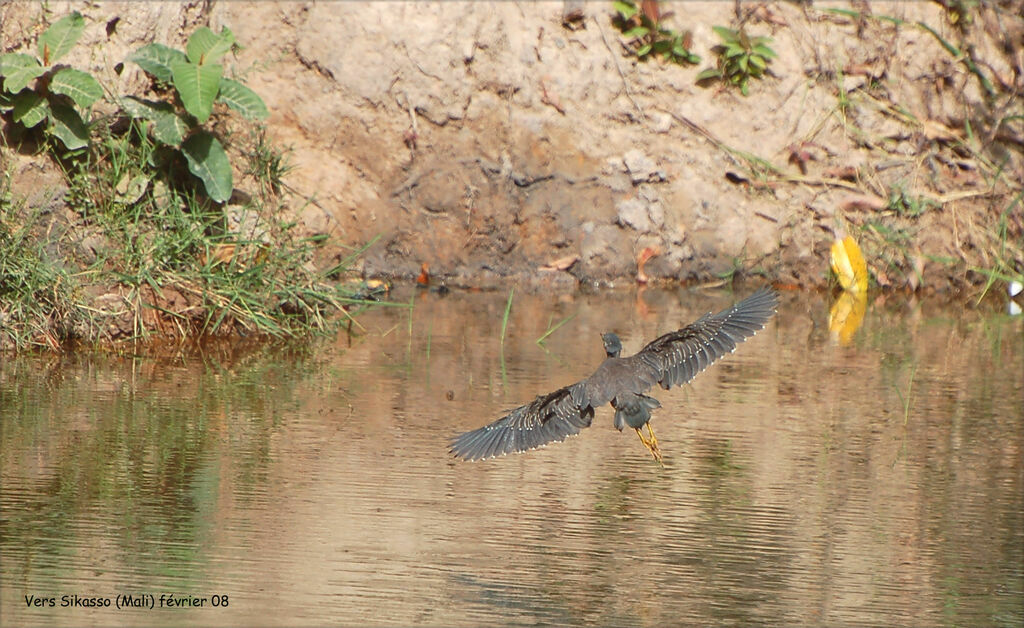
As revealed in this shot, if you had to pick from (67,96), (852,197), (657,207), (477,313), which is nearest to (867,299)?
(852,197)

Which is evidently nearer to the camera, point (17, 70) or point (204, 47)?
point (17, 70)

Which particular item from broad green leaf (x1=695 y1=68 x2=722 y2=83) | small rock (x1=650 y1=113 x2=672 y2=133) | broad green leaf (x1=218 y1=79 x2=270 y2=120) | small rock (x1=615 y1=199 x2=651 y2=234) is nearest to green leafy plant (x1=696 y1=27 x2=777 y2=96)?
broad green leaf (x1=695 y1=68 x2=722 y2=83)

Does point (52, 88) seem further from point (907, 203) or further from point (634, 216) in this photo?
point (907, 203)

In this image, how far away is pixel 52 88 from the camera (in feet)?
23.3

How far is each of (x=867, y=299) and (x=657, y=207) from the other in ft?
5.27

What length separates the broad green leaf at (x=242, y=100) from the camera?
7531mm

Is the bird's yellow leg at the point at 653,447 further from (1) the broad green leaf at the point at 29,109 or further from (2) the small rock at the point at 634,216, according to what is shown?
(2) the small rock at the point at 634,216

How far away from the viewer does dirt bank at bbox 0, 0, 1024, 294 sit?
31.3 feet

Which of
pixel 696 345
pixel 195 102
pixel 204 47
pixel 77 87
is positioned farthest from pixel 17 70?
pixel 696 345

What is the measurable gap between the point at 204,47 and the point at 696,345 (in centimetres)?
387

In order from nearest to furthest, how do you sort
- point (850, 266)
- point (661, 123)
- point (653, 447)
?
point (653, 447) < point (850, 266) < point (661, 123)

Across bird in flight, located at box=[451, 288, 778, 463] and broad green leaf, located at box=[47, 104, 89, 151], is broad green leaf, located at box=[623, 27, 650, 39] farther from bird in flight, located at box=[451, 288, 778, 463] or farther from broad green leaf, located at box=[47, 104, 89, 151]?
bird in flight, located at box=[451, 288, 778, 463]

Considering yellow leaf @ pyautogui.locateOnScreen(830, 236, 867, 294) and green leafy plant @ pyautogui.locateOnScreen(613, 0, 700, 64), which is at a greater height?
green leafy plant @ pyautogui.locateOnScreen(613, 0, 700, 64)

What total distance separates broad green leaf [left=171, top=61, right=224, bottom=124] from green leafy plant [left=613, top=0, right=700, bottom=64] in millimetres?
3858
